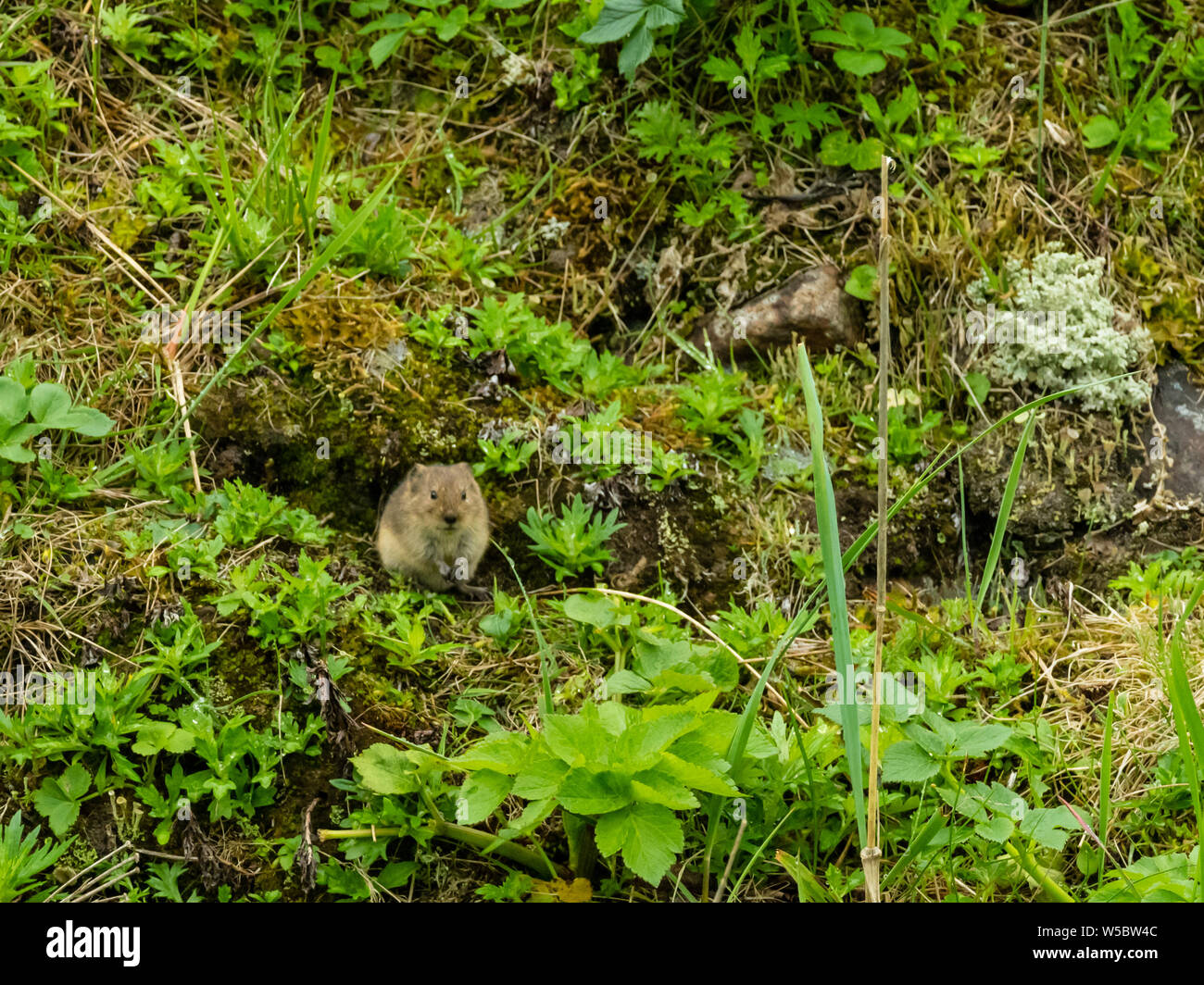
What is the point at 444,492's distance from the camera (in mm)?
4266

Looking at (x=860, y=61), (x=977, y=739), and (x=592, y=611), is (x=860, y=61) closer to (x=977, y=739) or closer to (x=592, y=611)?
A: (x=592, y=611)

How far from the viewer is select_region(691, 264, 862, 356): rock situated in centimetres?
502

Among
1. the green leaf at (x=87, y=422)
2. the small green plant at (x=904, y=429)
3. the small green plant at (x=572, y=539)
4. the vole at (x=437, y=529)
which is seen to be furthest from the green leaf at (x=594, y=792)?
the green leaf at (x=87, y=422)

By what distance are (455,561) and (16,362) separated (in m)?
1.96

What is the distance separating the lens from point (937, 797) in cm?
341

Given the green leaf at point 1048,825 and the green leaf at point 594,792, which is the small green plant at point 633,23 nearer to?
the green leaf at point 594,792

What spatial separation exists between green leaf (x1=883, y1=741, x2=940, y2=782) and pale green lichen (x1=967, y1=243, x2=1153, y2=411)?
7.54 ft

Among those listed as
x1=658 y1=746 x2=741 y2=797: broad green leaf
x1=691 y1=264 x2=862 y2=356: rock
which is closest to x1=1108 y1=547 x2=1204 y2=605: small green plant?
x1=691 y1=264 x2=862 y2=356: rock

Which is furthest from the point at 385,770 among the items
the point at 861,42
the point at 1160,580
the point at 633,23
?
the point at 861,42

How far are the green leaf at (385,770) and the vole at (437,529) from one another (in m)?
1.05

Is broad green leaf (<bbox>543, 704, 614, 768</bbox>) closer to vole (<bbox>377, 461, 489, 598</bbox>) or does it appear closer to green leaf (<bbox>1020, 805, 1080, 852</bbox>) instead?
green leaf (<bbox>1020, 805, 1080, 852</bbox>)
